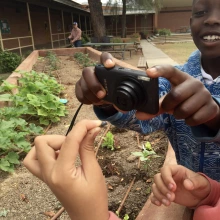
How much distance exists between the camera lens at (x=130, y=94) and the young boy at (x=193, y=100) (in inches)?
2.7

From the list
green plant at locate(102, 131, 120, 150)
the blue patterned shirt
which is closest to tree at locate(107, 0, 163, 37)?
green plant at locate(102, 131, 120, 150)

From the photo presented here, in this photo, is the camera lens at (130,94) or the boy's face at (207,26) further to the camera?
the boy's face at (207,26)

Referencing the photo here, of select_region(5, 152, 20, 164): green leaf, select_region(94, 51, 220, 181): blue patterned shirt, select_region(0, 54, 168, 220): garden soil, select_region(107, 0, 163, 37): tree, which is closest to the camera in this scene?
select_region(94, 51, 220, 181): blue patterned shirt

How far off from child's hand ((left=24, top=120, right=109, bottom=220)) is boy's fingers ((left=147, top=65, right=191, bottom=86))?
236mm

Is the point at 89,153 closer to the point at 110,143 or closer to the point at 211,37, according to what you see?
the point at 211,37

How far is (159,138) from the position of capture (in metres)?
2.92

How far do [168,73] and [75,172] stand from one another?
40cm

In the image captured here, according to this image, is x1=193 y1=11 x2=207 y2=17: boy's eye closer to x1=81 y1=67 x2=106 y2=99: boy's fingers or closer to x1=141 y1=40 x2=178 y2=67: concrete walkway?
x1=81 y1=67 x2=106 y2=99: boy's fingers

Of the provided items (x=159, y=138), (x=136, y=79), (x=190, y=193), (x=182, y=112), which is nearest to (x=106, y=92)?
(x=136, y=79)

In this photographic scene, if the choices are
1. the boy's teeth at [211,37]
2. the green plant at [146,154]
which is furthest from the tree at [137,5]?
the boy's teeth at [211,37]

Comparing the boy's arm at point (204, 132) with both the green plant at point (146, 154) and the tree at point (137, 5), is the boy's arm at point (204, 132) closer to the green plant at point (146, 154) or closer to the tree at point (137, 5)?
the green plant at point (146, 154)

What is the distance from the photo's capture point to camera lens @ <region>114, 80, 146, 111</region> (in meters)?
0.85

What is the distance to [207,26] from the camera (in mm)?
1189

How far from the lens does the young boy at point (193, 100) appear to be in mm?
802
